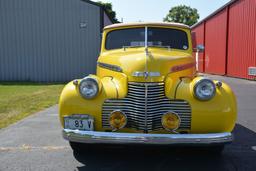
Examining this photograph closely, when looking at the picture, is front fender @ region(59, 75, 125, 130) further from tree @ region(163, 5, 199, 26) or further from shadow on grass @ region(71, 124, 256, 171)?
tree @ region(163, 5, 199, 26)

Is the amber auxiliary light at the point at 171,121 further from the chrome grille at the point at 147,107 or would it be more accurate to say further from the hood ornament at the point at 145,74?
the hood ornament at the point at 145,74

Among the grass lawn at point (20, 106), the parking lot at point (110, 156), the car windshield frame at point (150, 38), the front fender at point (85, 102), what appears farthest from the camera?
the grass lawn at point (20, 106)

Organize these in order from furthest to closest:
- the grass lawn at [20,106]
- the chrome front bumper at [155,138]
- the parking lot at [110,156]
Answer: the grass lawn at [20,106] < the parking lot at [110,156] < the chrome front bumper at [155,138]

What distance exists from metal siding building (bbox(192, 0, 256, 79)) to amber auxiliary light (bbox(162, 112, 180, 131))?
13939 millimetres

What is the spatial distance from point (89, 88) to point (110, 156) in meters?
1.13

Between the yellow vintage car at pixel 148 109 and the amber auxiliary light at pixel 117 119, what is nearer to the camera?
the yellow vintage car at pixel 148 109

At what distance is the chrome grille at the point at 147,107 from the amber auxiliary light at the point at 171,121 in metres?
0.06

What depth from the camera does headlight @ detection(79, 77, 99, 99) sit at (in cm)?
411

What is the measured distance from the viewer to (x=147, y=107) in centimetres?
402

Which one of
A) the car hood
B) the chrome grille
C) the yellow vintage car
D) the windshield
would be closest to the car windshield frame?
the windshield

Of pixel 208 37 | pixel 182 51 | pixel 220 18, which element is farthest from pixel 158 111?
pixel 208 37

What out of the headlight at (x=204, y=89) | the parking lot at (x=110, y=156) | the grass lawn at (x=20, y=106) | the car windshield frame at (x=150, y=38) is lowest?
the parking lot at (x=110, y=156)

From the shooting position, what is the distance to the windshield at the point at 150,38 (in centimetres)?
539

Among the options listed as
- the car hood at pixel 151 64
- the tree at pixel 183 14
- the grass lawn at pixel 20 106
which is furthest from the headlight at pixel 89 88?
the tree at pixel 183 14
